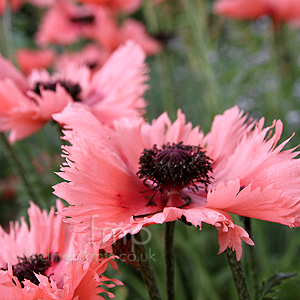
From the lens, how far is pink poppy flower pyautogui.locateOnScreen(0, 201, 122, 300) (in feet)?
1.36

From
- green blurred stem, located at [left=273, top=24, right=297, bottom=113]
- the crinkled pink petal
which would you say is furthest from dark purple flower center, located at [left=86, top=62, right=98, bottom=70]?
the crinkled pink petal

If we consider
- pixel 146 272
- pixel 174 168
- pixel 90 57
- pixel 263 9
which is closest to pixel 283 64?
pixel 263 9

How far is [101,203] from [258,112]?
157 cm

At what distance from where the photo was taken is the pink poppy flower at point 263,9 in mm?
1527

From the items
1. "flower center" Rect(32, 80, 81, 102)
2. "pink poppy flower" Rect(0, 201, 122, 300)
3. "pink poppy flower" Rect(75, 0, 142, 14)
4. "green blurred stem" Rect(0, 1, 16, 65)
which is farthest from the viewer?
"pink poppy flower" Rect(75, 0, 142, 14)

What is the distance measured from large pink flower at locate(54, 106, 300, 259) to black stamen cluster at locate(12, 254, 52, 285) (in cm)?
11

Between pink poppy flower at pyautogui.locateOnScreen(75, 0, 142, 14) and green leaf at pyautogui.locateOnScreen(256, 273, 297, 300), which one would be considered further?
pink poppy flower at pyautogui.locateOnScreen(75, 0, 142, 14)

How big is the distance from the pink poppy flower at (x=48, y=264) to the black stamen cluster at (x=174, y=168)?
0.43 feet

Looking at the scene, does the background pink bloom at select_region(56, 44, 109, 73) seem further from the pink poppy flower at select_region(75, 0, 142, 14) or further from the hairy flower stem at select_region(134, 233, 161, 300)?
the hairy flower stem at select_region(134, 233, 161, 300)

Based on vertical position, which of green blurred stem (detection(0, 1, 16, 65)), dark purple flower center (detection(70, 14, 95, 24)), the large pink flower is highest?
dark purple flower center (detection(70, 14, 95, 24))

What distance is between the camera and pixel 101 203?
498 mm

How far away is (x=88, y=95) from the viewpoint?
40.2 inches

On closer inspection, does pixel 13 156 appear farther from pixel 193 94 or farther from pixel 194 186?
pixel 193 94

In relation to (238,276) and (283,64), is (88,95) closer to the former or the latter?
(238,276)
